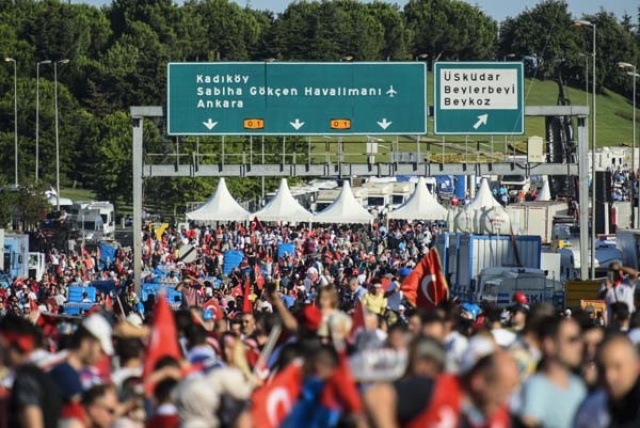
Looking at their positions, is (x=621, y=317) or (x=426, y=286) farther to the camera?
(x=426, y=286)

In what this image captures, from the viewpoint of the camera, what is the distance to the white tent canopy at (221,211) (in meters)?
62.9

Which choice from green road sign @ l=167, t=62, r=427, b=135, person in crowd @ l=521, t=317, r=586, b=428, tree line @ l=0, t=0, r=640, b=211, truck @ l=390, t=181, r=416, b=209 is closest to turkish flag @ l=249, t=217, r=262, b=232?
green road sign @ l=167, t=62, r=427, b=135

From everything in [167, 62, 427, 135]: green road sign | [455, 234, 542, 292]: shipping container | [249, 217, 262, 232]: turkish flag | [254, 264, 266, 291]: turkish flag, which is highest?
[167, 62, 427, 135]: green road sign

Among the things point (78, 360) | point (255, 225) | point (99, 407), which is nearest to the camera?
point (99, 407)

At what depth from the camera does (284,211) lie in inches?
2490

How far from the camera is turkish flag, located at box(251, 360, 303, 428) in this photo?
1226cm

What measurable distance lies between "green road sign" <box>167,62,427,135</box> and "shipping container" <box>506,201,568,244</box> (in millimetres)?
8508

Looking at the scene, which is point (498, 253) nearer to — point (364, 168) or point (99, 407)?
point (364, 168)

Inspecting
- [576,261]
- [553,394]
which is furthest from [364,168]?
[553,394]

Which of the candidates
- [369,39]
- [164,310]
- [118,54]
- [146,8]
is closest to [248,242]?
[164,310]

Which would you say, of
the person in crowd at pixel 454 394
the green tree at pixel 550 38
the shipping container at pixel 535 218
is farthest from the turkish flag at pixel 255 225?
the green tree at pixel 550 38

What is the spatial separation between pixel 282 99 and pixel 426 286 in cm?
2211

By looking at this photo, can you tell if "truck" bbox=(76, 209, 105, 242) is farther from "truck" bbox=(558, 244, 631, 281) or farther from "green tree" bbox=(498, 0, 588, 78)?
"green tree" bbox=(498, 0, 588, 78)

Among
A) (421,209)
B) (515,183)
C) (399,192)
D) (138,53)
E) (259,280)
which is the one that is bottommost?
(259,280)
